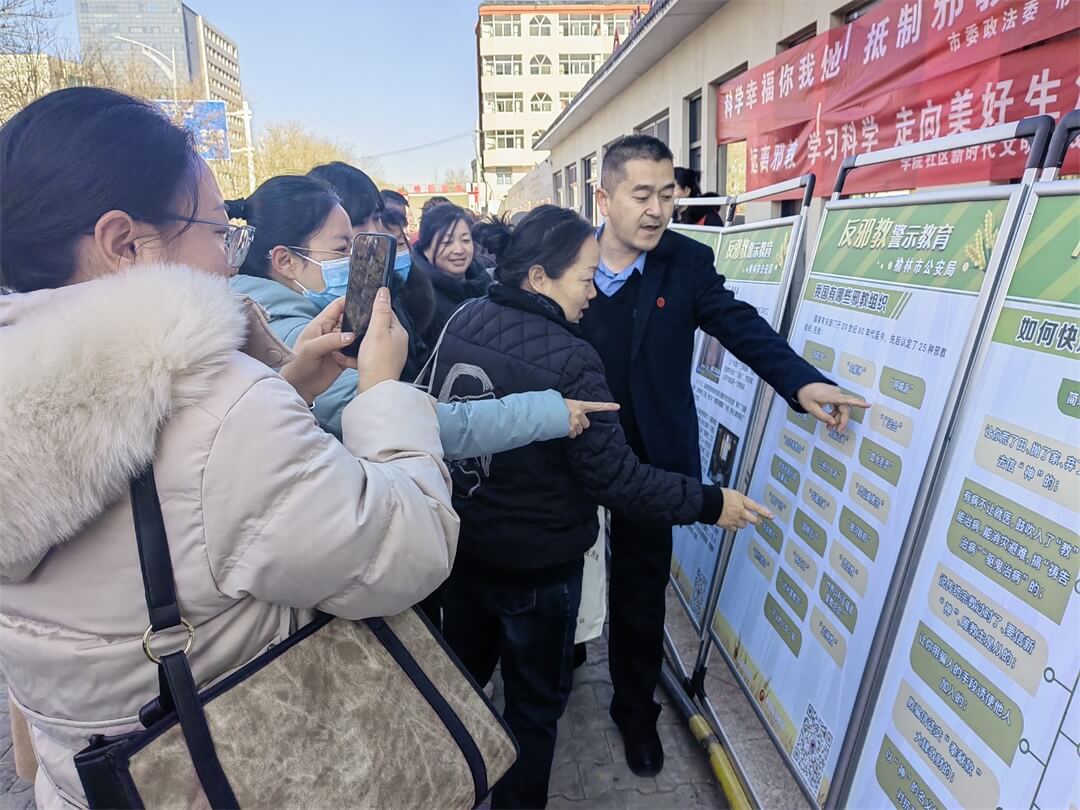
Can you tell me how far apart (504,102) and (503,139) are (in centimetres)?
243

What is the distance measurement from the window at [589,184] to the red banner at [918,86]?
9.82 m

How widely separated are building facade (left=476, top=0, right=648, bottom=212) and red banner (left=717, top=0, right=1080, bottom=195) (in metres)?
40.4

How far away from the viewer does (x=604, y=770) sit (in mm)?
2277

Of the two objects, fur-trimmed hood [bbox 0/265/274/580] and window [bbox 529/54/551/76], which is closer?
fur-trimmed hood [bbox 0/265/274/580]

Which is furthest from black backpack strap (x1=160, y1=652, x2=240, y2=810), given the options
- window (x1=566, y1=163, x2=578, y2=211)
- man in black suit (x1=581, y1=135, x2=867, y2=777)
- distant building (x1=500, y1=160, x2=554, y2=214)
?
window (x1=566, y1=163, x2=578, y2=211)

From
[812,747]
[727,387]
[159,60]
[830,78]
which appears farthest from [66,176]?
[159,60]

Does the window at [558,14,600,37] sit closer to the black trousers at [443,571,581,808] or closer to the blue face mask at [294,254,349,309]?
the blue face mask at [294,254,349,309]

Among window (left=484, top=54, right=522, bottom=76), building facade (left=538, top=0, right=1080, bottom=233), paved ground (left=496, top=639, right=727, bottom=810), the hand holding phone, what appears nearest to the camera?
the hand holding phone

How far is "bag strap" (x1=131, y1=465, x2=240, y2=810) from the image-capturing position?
2.64 feet

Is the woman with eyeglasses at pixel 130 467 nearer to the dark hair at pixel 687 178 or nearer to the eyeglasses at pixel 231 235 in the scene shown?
the eyeglasses at pixel 231 235

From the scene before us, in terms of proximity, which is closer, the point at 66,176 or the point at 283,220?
the point at 66,176

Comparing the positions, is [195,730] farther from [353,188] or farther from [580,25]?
[580,25]

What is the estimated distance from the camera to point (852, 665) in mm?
1593

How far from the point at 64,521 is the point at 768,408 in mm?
2021
